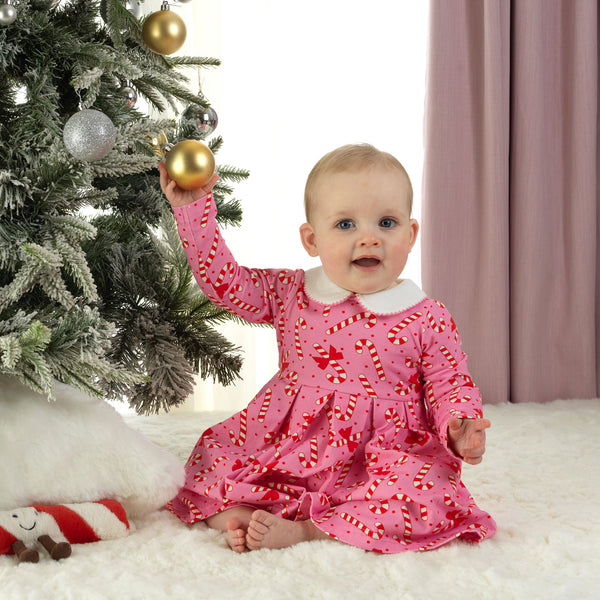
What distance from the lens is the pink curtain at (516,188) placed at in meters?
1.96

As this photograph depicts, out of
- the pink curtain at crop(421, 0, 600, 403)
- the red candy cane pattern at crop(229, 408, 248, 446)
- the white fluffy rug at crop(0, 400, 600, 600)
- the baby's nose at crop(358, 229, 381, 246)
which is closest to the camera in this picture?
the white fluffy rug at crop(0, 400, 600, 600)

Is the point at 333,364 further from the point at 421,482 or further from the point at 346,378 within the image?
the point at 421,482

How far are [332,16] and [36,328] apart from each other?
4.68ft

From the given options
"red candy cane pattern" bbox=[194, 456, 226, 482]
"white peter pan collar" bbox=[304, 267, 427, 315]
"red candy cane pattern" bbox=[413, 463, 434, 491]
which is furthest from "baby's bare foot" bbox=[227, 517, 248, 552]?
"white peter pan collar" bbox=[304, 267, 427, 315]

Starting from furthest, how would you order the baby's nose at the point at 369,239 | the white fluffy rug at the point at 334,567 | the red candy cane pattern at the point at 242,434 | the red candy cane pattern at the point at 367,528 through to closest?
the red candy cane pattern at the point at 242,434 → the baby's nose at the point at 369,239 → the red candy cane pattern at the point at 367,528 → the white fluffy rug at the point at 334,567

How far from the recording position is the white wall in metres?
1.98

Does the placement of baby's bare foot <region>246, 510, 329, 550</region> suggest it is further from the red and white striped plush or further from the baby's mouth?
the baby's mouth

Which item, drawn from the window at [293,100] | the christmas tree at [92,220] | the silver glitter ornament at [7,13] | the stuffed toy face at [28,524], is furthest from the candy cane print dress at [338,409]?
the window at [293,100]

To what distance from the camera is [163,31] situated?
1.09 m

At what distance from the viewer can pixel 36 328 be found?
903 millimetres

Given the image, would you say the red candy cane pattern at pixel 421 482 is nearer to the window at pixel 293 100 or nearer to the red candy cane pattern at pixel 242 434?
the red candy cane pattern at pixel 242 434

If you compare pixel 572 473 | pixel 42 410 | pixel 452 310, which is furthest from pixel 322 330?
pixel 452 310

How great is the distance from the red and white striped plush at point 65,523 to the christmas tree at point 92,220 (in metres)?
0.17

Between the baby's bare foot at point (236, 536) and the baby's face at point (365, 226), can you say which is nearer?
the baby's bare foot at point (236, 536)
